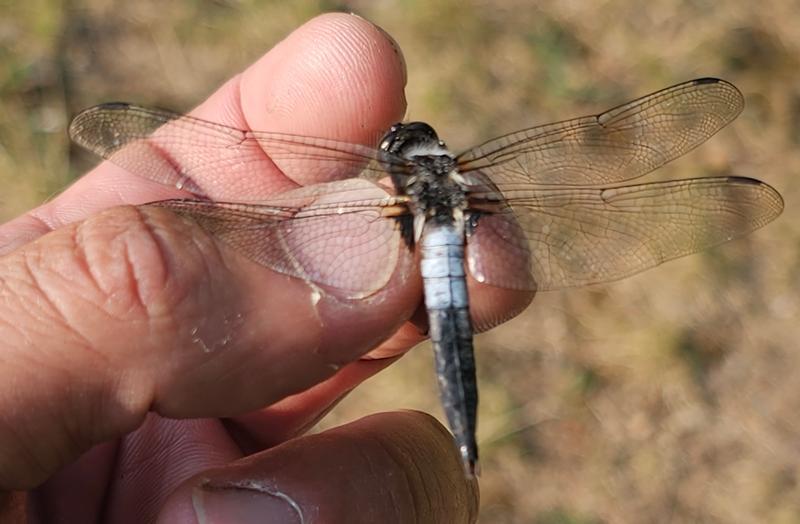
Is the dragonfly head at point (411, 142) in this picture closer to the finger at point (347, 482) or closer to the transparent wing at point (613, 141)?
the transparent wing at point (613, 141)

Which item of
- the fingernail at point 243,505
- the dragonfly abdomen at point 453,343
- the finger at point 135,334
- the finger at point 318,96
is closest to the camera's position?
the finger at point 135,334

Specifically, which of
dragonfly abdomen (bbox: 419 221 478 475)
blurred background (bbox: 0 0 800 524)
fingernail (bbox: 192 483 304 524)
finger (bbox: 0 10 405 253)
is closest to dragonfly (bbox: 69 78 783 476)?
dragonfly abdomen (bbox: 419 221 478 475)

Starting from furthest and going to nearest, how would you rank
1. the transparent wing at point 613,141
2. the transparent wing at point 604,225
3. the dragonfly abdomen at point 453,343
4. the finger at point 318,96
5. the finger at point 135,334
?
the finger at point 318,96 → the transparent wing at point 613,141 → the transparent wing at point 604,225 → the dragonfly abdomen at point 453,343 → the finger at point 135,334

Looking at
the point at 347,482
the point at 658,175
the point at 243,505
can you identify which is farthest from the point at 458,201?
the point at 658,175

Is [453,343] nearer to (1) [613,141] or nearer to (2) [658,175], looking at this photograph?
(1) [613,141]

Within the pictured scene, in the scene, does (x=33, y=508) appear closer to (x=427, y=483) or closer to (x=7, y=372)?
(x=7, y=372)

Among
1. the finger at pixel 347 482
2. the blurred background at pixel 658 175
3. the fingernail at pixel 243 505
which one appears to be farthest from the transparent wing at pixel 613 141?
the blurred background at pixel 658 175

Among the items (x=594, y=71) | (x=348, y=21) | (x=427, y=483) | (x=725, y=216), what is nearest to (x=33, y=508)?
(x=427, y=483)
